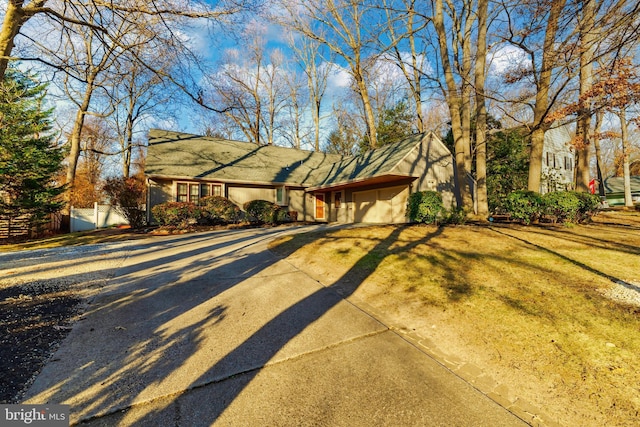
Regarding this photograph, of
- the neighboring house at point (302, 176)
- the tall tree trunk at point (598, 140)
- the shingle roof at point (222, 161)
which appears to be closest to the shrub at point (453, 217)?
the neighboring house at point (302, 176)

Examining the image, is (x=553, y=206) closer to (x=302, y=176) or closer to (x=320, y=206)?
(x=320, y=206)

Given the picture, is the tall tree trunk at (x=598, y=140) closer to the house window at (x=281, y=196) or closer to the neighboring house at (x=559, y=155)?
the neighboring house at (x=559, y=155)

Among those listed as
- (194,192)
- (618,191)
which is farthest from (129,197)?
(618,191)

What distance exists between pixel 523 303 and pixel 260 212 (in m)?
12.8

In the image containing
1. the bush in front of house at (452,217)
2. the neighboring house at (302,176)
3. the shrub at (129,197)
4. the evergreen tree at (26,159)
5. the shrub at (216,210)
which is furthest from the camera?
the shrub at (129,197)

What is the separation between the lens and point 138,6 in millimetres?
6078

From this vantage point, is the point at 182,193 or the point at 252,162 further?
the point at 252,162

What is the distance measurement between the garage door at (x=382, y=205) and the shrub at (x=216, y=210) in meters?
7.22

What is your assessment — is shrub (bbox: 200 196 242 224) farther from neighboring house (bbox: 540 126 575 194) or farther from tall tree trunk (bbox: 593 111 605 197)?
neighboring house (bbox: 540 126 575 194)

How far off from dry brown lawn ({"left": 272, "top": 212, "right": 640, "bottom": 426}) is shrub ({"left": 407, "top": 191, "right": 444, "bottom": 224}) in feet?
7.99

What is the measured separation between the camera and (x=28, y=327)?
3033 mm

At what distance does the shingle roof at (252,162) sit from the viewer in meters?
13.8

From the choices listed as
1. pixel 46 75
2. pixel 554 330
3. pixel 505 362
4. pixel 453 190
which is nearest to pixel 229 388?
pixel 505 362

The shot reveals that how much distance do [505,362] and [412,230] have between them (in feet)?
22.0
